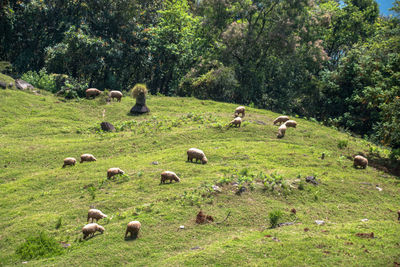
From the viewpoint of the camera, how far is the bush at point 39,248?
15.8 metres

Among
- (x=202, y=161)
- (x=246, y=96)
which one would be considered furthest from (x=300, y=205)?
(x=246, y=96)

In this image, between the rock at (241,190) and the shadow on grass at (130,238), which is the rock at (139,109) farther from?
the shadow on grass at (130,238)

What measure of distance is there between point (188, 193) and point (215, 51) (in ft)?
116

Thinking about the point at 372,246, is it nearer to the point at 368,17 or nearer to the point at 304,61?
the point at 304,61

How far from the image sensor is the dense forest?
4609cm

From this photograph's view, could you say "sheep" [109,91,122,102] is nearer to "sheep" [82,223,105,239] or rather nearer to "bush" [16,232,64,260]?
"bush" [16,232,64,260]

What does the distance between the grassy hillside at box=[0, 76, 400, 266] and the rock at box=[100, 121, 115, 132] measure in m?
0.73

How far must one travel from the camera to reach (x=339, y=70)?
46.5 m

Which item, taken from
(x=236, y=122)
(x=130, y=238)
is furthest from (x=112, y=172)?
(x=236, y=122)

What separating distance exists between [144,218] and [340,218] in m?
9.37

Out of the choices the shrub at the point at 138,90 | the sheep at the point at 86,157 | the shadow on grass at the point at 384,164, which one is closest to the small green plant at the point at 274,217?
the shadow on grass at the point at 384,164

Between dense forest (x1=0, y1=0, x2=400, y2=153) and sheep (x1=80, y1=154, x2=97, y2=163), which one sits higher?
dense forest (x1=0, y1=0, x2=400, y2=153)

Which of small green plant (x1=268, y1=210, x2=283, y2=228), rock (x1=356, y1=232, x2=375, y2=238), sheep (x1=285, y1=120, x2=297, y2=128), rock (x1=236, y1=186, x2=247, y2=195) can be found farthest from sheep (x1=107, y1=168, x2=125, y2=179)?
sheep (x1=285, y1=120, x2=297, y2=128)

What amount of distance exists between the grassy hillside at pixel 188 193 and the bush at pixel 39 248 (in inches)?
12.3
